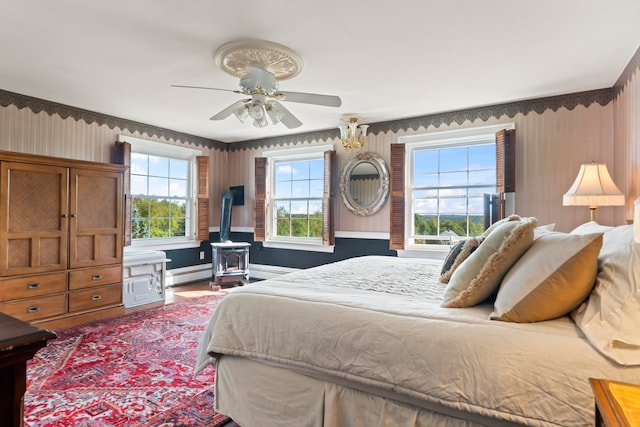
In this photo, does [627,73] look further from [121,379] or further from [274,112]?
[121,379]

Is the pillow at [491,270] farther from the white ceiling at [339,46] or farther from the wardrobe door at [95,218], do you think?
the wardrobe door at [95,218]

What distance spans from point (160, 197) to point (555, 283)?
17.7 feet

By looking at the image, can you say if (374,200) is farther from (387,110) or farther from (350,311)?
(350,311)

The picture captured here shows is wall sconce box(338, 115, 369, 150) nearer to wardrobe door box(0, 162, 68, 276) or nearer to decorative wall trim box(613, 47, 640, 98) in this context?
decorative wall trim box(613, 47, 640, 98)

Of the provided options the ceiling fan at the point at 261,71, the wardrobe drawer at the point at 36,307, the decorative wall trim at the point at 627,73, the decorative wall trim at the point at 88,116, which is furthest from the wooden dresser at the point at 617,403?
the decorative wall trim at the point at 88,116

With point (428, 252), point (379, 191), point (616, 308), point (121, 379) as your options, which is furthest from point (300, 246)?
point (616, 308)

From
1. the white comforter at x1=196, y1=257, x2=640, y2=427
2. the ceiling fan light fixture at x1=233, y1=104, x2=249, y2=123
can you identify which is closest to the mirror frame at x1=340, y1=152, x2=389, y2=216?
the ceiling fan light fixture at x1=233, y1=104, x2=249, y2=123

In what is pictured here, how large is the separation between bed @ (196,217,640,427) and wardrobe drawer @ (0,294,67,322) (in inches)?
100

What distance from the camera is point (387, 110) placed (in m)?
4.43

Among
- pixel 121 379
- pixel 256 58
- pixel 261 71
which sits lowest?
pixel 121 379

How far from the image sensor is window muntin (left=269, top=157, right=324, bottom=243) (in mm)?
5688

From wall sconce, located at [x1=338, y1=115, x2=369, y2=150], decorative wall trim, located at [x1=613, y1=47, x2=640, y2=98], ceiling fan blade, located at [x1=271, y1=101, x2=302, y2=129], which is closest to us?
decorative wall trim, located at [x1=613, y1=47, x2=640, y2=98]

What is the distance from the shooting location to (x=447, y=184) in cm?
459

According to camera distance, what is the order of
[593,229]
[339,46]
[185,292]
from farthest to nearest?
[185,292]
[339,46]
[593,229]
